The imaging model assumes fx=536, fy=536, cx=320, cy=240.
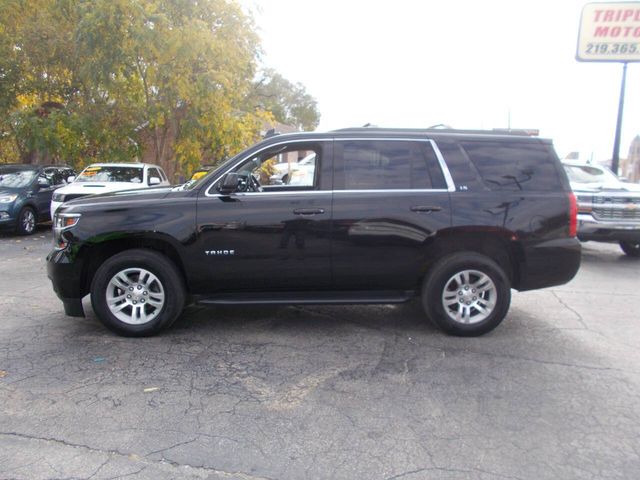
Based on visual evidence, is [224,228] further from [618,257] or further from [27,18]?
[27,18]

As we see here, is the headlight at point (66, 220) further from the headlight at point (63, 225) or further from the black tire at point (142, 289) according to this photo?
the black tire at point (142, 289)

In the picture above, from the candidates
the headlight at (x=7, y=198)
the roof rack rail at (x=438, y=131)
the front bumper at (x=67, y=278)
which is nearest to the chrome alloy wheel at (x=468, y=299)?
the roof rack rail at (x=438, y=131)

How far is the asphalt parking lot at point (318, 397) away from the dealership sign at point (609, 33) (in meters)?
13.1

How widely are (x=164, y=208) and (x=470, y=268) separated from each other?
2924 millimetres

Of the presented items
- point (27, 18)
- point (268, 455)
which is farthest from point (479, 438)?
point (27, 18)

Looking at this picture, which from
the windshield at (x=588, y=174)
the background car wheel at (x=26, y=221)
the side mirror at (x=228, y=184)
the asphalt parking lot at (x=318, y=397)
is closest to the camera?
the asphalt parking lot at (x=318, y=397)

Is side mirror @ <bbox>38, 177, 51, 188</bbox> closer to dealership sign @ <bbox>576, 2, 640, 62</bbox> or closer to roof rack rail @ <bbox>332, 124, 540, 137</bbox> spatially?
roof rack rail @ <bbox>332, 124, 540, 137</bbox>

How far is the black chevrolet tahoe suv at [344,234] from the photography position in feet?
16.3

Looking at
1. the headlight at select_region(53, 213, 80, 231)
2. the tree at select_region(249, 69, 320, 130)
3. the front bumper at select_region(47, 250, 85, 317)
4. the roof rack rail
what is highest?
the tree at select_region(249, 69, 320, 130)

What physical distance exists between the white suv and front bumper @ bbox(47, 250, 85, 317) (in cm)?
708

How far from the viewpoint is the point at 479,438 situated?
11.0 ft

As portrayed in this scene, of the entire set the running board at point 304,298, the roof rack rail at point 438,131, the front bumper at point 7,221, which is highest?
the roof rack rail at point 438,131

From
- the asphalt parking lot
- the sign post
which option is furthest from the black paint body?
the sign post

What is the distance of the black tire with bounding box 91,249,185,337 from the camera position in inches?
195
